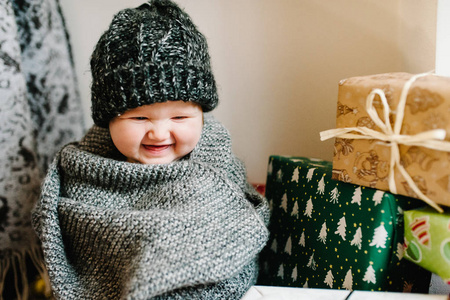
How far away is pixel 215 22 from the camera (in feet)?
3.55

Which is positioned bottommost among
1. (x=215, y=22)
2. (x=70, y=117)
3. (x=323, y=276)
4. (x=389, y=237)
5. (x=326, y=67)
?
(x=323, y=276)

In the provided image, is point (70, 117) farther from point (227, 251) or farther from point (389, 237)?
point (389, 237)

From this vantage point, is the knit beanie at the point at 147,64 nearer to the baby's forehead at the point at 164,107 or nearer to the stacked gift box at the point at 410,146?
the baby's forehead at the point at 164,107

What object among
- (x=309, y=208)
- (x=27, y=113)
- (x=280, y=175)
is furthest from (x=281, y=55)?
(x=27, y=113)

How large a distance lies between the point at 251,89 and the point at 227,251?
1.85 ft

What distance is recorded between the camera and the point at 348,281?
69 cm

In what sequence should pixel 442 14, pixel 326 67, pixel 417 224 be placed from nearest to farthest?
pixel 417 224 → pixel 442 14 → pixel 326 67

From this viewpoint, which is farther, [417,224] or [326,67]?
[326,67]

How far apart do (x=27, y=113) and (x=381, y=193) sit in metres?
0.86

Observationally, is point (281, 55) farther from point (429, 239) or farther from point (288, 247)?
point (429, 239)

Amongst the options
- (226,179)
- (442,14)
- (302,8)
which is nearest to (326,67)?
(302,8)

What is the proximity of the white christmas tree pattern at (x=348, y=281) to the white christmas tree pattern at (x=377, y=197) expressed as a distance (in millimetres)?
141

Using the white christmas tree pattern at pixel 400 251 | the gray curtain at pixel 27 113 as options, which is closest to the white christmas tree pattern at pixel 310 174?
the white christmas tree pattern at pixel 400 251

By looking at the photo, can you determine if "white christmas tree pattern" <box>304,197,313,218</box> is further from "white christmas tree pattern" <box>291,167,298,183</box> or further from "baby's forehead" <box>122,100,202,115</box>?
"baby's forehead" <box>122,100,202,115</box>
